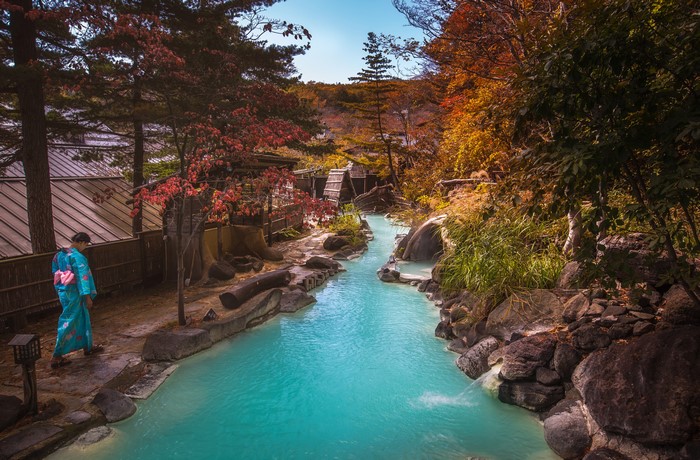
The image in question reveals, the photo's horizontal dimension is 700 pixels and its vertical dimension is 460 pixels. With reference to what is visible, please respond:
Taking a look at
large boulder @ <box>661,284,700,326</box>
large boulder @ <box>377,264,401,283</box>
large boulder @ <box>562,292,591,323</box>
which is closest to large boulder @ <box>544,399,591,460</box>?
large boulder @ <box>562,292,591,323</box>

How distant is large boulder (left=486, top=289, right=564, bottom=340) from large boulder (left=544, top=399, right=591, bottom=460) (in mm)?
1382

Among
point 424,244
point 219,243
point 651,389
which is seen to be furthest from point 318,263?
point 651,389

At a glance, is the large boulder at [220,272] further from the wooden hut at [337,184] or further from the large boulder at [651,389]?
the wooden hut at [337,184]

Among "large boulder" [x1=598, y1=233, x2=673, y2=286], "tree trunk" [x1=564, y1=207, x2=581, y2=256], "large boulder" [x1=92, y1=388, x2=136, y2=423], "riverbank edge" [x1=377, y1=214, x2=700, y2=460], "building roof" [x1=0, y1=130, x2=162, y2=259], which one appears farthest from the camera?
"building roof" [x1=0, y1=130, x2=162, y2=259]

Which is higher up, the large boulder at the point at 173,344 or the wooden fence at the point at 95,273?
the wooden fence at the point at 95,273

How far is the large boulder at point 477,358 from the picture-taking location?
623cm

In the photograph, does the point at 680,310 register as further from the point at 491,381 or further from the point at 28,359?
the point at 28,359

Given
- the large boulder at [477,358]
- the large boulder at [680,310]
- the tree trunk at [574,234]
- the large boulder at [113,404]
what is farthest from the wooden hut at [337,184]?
the large boulder at [680,310]

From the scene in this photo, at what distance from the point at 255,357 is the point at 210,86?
17.1 ft

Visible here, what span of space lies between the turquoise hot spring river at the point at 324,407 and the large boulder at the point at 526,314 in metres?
0.96

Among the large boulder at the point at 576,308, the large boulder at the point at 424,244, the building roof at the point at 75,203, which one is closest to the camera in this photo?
the large boulder at the point at 576,308

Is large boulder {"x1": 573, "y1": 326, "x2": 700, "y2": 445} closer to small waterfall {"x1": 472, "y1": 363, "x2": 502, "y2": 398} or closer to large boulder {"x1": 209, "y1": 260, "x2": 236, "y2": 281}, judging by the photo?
small waterfall {"x1": 472, "y1": 363, "x2": 502, "y2": 398}

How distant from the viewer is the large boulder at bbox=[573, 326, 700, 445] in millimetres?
3799

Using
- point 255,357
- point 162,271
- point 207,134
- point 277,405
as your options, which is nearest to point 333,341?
point 255,357
